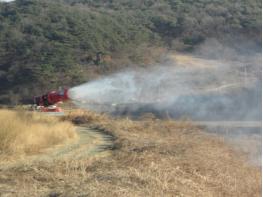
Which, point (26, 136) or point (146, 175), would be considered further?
point (26, 136)

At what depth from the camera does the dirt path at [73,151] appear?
478 inches

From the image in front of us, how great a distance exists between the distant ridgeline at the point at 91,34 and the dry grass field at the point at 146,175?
3241 cm

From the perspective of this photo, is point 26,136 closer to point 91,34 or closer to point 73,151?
point 73,151

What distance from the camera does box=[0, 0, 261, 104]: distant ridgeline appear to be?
1875 inches

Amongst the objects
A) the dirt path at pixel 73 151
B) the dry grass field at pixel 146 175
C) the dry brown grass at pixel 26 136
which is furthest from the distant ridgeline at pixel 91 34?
the dry grass field at pixel 146 175

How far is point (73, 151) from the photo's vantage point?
14461 mm

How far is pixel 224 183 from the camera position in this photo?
9258 millimetres

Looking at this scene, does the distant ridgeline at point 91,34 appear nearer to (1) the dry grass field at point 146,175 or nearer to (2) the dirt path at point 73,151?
(2) the dirt path at point 73,151

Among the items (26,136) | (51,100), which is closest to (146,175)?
(26,136)

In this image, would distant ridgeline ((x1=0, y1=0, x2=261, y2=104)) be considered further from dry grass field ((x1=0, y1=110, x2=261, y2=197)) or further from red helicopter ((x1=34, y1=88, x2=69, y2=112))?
dry grass field ((x1=0, y1=110, x2=261, y2=197))

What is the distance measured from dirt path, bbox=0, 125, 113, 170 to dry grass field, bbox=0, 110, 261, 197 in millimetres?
651

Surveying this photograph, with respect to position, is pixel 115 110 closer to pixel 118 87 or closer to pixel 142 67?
pixel 118 87

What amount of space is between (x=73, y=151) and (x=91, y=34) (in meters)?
42.9

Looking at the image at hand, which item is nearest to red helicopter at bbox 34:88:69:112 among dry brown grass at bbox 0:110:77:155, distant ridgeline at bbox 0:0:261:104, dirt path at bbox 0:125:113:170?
dry brown grass at bbox 0:110:77:155
